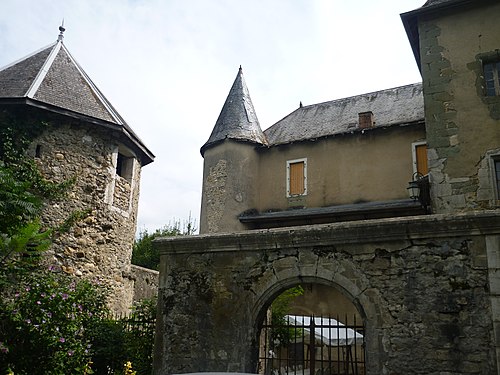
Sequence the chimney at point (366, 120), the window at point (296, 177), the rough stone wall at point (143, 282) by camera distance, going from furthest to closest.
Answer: the window at point (296, 177) → the chimney at point (366, 120) → the rough stone wall at point (143, 282)

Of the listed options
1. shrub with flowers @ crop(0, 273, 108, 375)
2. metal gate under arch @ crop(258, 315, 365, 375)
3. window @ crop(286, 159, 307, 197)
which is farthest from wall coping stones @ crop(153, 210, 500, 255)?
window @ crop(286, 159, 307, 197)

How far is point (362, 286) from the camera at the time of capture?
21.0 ft

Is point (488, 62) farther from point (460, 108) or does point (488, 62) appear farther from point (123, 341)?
point (123, 341)

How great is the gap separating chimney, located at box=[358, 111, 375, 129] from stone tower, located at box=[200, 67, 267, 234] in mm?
3536

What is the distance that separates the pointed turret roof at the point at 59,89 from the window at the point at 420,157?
829 centimetres

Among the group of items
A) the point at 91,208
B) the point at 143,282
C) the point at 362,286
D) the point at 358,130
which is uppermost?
the point at 358,130

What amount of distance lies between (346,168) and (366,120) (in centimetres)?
188

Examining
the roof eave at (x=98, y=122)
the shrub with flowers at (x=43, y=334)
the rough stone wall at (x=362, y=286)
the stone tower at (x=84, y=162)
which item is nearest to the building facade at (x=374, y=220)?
the rough stone wall at (x=362, y=286)

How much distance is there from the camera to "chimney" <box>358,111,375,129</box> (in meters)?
16.0

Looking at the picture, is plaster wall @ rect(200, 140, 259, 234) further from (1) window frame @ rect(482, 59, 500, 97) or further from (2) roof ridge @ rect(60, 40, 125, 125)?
(1) window frame @ rect(482, 59, 500, 97)

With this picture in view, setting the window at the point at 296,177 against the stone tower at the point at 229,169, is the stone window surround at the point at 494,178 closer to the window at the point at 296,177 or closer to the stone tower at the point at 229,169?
the window at the point at 296,177

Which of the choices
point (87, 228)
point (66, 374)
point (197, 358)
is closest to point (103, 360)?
point (66, 374)

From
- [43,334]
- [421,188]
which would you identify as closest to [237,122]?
[421,188]

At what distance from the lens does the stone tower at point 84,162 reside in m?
11.9
